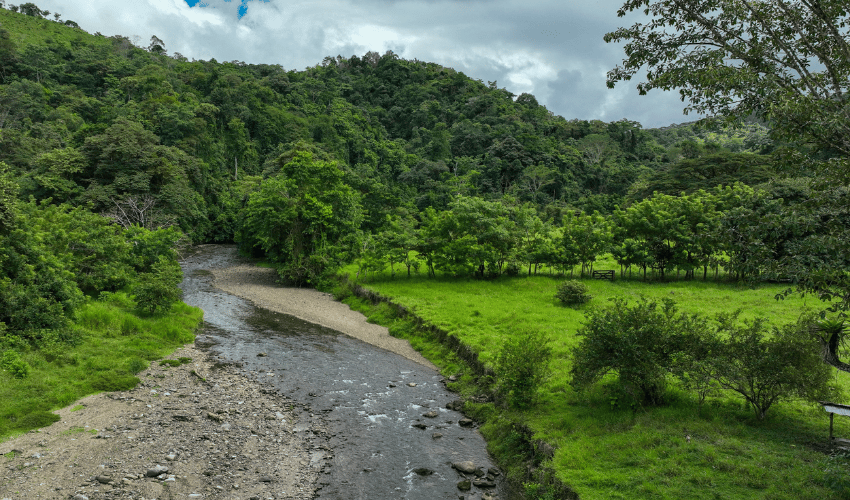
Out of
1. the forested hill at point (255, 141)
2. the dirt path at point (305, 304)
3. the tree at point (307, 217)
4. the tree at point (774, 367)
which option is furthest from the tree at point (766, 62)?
the forested hill at point (255, 141)

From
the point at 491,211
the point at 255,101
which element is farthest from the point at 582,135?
the point at 491,211

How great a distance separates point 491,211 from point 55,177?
162 feet

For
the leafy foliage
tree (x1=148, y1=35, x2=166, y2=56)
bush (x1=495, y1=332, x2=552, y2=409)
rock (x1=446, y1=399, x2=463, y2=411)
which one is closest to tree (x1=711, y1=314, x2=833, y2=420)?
bush (x1=495, y1=332, x2=552, y2=409)

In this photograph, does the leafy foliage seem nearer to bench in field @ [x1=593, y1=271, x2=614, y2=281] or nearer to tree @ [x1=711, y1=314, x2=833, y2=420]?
tree @ [x1=711, y1=314, x2=833, y2=420]

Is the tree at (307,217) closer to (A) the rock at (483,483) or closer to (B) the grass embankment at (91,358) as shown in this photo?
(B) the grass embankment at (91,358)

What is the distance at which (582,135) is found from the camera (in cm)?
12181

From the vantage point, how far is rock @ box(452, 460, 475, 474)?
13.8 metres

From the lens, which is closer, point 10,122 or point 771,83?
point 771,83

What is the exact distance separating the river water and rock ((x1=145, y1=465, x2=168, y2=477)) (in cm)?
420

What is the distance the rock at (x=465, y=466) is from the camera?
13781 mm

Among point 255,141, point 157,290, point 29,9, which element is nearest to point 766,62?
point 157,290

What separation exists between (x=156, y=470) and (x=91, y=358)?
940 centimetres

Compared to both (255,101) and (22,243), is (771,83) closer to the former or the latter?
(22,243)

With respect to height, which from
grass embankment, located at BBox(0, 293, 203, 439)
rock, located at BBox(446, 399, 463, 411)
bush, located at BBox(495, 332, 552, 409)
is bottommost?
rock, located at BBox(446, 399, 463, 411)
